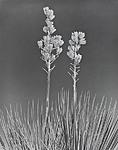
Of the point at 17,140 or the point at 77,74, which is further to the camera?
the point at 77,74

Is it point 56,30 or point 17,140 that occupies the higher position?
point 56,30

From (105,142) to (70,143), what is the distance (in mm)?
80

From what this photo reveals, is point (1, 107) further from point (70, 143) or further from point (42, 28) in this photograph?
point (70, 143)

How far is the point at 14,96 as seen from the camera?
1069 mm

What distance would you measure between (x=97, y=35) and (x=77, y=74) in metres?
0.15

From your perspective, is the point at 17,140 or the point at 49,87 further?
the point at 49,87

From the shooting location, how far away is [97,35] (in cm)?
101

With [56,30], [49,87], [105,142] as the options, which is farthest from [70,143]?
[56,30]

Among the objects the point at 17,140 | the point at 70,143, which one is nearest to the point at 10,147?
the point at 17,140

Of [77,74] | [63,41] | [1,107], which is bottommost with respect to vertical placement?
[1,107]

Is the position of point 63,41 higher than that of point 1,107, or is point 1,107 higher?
point 63,41

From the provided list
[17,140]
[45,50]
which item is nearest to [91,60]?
[45,50]

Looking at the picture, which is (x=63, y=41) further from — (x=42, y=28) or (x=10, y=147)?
(x=10, y=147)

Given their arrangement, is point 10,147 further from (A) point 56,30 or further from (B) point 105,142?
(A) point 56,30
